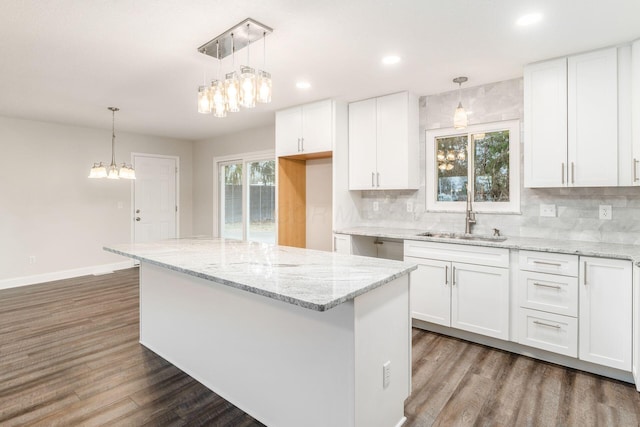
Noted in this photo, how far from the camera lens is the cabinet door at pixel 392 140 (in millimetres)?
3629

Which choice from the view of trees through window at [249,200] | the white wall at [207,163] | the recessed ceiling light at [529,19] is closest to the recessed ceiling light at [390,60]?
the recessed ceiling light at [529,19]

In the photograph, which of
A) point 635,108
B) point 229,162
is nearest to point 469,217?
point 635,108

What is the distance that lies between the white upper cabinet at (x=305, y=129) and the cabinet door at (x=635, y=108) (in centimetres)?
252

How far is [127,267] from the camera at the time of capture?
19.6ft

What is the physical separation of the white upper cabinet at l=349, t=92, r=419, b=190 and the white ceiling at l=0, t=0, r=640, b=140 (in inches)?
6.5

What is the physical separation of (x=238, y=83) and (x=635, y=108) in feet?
8.97

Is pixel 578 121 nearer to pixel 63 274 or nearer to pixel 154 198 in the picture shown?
pixel 154 198

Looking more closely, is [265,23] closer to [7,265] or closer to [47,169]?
[47,169]

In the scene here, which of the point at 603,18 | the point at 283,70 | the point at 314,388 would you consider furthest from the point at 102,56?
the point at 603,18

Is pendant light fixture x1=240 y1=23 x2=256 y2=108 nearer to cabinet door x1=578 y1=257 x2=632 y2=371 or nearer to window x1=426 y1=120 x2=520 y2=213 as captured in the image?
window x1=426 y1=120 x2=520 y2=213

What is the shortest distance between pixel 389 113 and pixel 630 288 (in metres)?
2.49

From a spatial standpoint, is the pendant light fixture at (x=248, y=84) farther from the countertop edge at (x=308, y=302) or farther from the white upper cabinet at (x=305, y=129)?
the white upper cabinet at (x=305, y=129)

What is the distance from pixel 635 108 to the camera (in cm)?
244

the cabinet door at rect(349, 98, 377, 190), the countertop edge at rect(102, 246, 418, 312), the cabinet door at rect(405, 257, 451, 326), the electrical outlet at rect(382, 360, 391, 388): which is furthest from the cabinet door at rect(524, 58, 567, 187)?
the electrical outlet at rect(382, 360, 391, 388)
